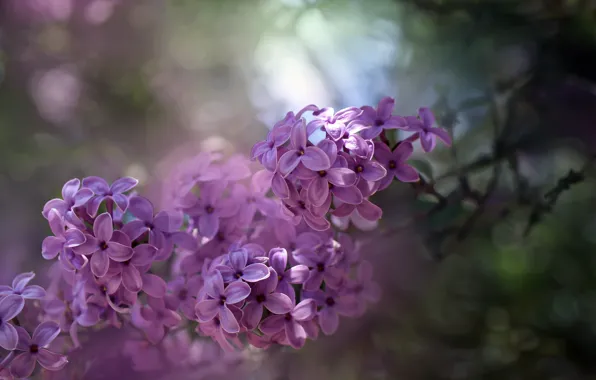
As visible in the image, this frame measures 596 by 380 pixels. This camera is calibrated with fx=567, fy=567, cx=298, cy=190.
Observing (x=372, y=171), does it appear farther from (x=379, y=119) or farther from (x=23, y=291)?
(x=23, y=291)

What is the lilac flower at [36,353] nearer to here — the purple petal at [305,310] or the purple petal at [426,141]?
the purple petal at [305,310]

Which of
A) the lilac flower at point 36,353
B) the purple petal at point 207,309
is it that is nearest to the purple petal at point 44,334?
the lilac flower at point 36,353

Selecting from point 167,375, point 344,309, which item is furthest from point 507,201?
point 167,375

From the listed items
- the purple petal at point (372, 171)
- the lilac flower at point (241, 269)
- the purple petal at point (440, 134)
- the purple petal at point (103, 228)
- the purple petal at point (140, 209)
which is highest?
Result: the purple petal at point (372, 171)

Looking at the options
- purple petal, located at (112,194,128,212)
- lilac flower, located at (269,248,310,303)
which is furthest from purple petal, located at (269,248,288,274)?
purple petal, located at (112,194,128,212)

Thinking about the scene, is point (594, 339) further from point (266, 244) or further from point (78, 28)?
point (78, 28)

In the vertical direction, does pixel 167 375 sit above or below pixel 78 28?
below

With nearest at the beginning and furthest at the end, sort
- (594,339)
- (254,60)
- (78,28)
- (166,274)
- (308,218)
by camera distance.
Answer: (308,218) → (166,274) → (594,339) → (78,28) → (254,60)

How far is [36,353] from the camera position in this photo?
0.36 m

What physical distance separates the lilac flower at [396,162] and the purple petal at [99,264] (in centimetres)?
18

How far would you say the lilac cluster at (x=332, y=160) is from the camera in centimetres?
34

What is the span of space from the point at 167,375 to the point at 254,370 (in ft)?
0.28

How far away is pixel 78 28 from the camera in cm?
69

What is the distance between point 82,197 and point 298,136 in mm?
150
